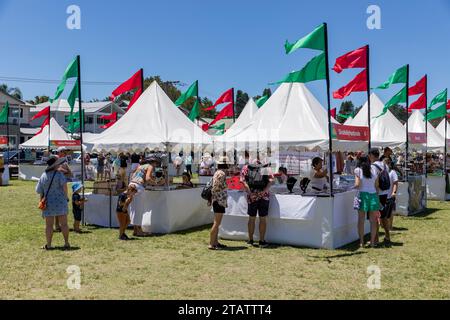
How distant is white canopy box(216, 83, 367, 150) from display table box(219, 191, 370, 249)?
4.04 feet

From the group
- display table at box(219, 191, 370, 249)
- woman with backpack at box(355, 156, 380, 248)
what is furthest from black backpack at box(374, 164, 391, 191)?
display table at box(219, 191, 370, 249)

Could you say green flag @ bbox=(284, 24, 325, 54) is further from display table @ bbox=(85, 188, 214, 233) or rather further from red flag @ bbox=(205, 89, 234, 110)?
red flag @ bbox=(205, 89, 234, 110)

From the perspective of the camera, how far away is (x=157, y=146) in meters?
10.9

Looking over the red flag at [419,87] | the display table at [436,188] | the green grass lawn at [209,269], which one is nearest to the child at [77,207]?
the green grass lawn at [209,269]

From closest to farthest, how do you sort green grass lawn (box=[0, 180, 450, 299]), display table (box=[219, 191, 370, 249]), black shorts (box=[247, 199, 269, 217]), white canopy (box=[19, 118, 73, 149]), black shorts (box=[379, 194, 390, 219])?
green grass lawn (box=[0, 180, 450, 299])
display table (box=[219, 191, 370, 249])
black shorts (box=[247, 199, 269, 217])
black shorts (box=[379, 194, 390, 219])
white canopy (box=[19, 118, 73, 149])

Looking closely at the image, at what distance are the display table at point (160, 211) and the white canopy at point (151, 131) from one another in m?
1.18

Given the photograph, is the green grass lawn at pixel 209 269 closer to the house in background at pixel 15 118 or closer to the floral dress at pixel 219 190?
the floral dress at pixel 219 190

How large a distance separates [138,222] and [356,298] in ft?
18.9

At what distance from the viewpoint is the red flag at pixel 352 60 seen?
33.4ft

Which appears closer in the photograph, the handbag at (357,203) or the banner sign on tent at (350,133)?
the handbag at (357,203)

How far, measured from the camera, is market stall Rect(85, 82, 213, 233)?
10414mm

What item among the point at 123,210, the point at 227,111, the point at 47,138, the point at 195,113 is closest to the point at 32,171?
the point at 47,138
